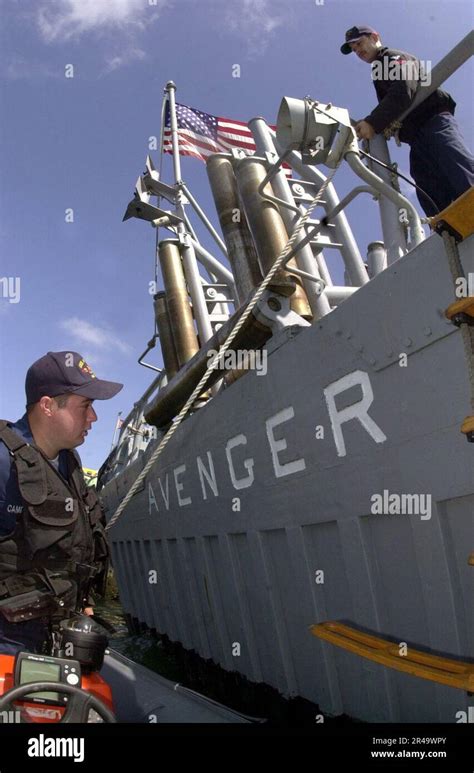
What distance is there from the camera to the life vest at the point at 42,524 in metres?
2.42

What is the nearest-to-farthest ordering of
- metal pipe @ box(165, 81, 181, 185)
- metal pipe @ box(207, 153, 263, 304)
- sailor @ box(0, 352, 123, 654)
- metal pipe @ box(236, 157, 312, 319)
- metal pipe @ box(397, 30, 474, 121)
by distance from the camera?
sailor @ box(0, 352, 123, 654) < metal pipe @ box(397, 30, 474, 121) < metal pipe @ box(236, 157, 312, 319) < metal pipe @ box(207, 153, 263, 304) < metal pipe @ box(165, 81, 181, 185)

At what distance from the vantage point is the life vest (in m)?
2.42

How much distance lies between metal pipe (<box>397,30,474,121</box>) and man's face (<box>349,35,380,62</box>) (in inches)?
30.9

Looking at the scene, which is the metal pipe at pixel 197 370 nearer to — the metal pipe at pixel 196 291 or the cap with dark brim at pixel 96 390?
the metal pipe at pixel 196 291

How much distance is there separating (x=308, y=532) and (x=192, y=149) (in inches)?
354

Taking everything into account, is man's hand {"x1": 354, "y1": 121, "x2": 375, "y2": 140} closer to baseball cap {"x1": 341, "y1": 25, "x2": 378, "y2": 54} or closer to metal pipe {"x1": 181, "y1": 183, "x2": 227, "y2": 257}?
baseball cap {"x1": 341, "y1": 25, "x2": 378, "y2": 54}

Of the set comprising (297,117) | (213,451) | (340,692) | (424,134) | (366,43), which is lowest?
(340,692)

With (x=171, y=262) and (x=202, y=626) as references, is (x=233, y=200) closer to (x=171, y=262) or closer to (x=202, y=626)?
(x=171, y=262)

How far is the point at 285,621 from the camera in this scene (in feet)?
12.8

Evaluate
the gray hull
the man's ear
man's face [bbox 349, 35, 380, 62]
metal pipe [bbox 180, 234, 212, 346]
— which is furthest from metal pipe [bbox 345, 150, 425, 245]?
metal pipe [bbox 180, 234, 212, 346]

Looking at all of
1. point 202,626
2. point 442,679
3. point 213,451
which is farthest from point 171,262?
point 442,679

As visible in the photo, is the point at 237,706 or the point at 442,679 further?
the point at 237,706

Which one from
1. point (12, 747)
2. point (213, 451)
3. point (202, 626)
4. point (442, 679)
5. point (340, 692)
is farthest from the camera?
point (202, 626)

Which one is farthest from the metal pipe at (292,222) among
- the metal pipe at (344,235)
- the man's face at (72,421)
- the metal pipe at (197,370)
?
the man's face at (72,421)
